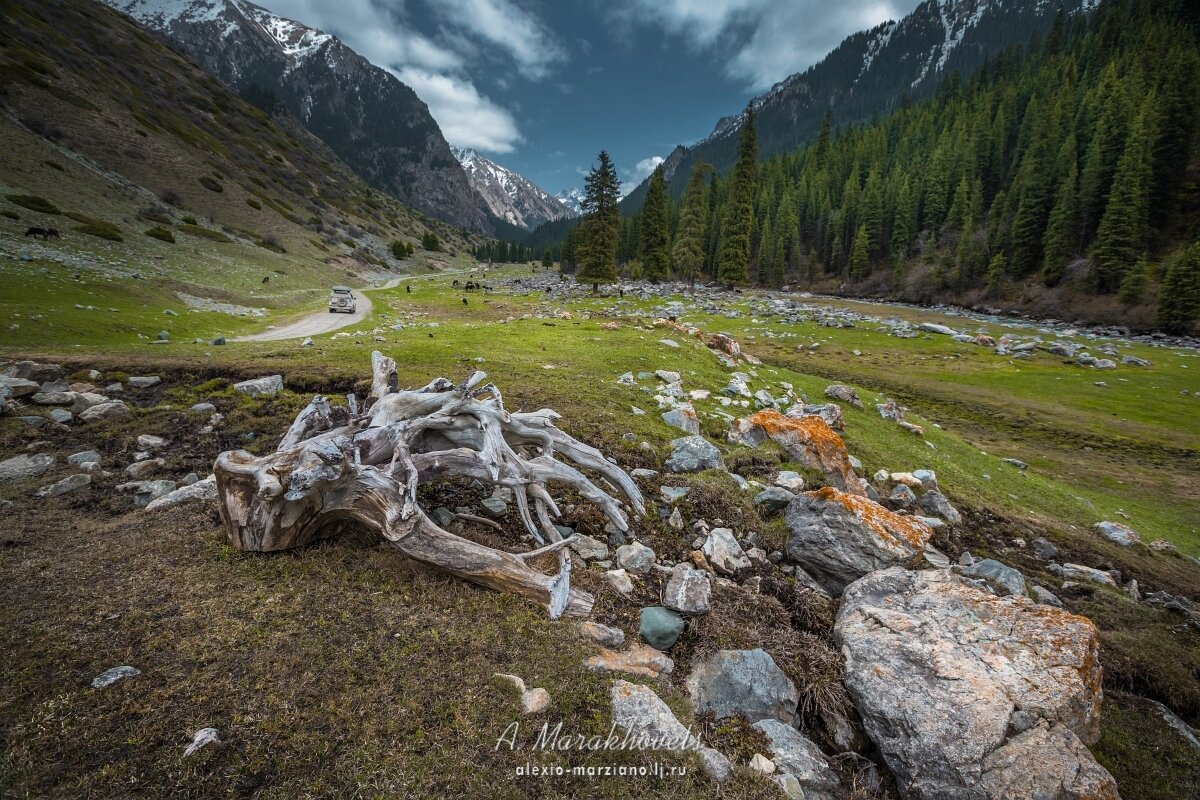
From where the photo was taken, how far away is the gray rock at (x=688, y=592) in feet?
19.8

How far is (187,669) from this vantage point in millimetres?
4035

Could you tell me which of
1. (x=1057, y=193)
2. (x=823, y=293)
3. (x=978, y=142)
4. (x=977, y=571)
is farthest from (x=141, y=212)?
(x=978, y=142)

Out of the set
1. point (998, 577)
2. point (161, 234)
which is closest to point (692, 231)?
point (161, 234)

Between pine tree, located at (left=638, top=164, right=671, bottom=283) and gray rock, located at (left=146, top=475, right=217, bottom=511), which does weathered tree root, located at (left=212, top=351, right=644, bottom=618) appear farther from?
pine tree, located at (left=638, top=164, right=671, bottom=283)

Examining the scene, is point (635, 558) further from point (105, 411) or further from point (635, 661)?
point (105, 411)

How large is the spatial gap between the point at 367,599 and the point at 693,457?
738 centimetres

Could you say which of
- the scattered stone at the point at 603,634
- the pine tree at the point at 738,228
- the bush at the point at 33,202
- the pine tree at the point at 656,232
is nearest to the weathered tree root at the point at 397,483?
the scattered stone at the point at 603,634

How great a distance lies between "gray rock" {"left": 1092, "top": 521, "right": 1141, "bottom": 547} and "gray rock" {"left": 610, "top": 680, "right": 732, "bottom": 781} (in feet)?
47.1

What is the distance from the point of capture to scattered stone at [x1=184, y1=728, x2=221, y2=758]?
3318 millimetres

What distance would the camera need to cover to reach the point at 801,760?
4.39m

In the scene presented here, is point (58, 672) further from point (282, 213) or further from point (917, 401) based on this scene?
point (282, 213)

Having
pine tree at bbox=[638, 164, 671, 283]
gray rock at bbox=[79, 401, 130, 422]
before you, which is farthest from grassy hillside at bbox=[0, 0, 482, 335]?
pine tree at bbox=[638, 164, 671, 283]

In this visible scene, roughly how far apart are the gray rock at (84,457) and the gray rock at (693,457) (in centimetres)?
1072

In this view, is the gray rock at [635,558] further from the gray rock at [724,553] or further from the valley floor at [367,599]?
the gray rock at [724,553]
